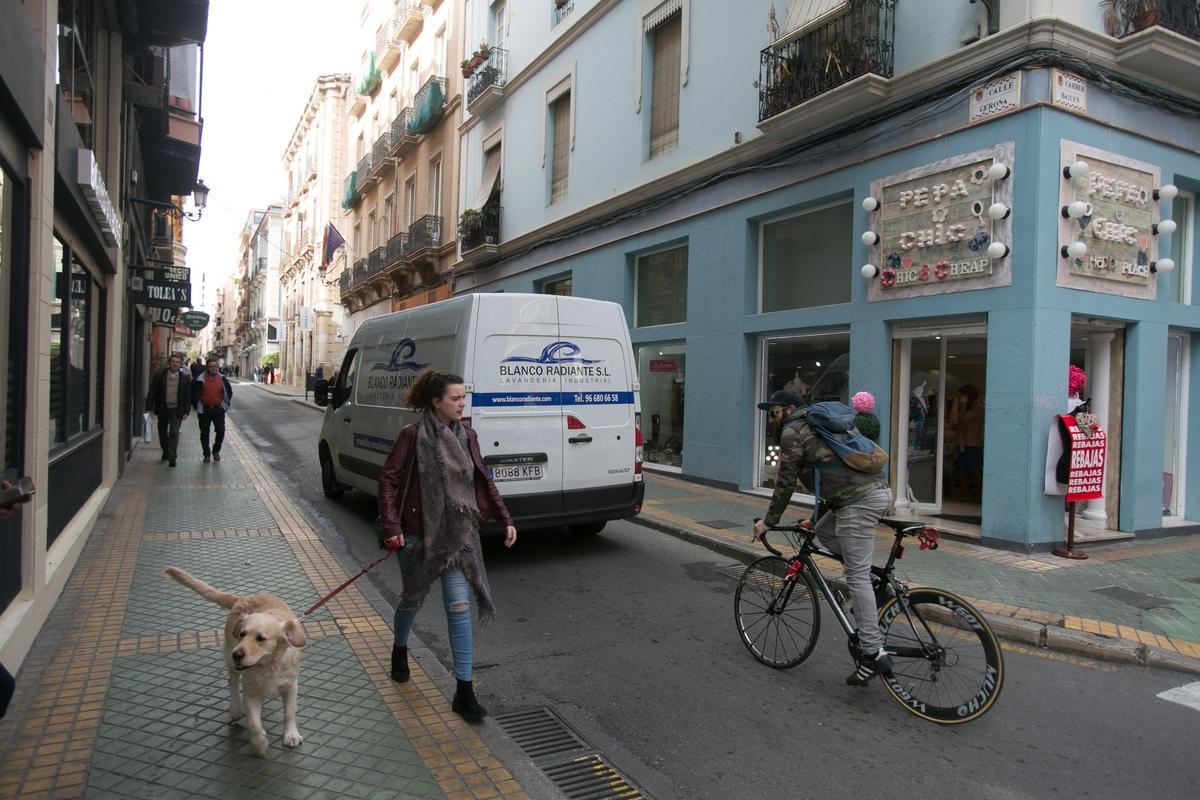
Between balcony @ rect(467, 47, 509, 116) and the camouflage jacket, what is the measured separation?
17554 mm

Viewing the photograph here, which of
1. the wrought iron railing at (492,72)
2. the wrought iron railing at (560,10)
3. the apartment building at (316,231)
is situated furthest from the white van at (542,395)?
the apartment building at (316,231)

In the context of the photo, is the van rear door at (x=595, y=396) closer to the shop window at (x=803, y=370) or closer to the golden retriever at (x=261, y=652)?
the shop window at (x=803, y=370)

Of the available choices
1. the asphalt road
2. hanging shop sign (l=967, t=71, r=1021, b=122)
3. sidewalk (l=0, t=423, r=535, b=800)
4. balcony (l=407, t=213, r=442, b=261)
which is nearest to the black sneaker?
the asphalt road

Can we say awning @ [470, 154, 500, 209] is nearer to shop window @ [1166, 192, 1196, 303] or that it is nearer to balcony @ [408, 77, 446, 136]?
balcony @ [408, 77, 446, 136]

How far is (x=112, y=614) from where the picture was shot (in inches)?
197

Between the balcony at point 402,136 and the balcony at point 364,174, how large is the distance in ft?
10.4

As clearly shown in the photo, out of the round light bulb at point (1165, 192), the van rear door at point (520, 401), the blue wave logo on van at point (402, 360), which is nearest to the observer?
the van rear door at point (520, 401)

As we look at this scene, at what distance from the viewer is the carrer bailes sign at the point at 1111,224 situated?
25.3ft

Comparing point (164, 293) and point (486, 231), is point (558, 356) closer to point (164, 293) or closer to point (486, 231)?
point (164, 293)

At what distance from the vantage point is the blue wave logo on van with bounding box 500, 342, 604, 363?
6.86 metres

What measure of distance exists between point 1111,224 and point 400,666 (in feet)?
27.6

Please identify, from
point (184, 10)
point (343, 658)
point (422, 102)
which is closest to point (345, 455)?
point (343, 658)

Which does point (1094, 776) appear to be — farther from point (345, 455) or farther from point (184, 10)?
point (184, 10)

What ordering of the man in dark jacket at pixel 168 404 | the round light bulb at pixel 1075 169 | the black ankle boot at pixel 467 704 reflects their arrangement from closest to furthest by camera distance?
the black ankle boot at pixel 467 704, the round light bulb at pixel 1075 169, the man in dark jacket at pixel 168 404
